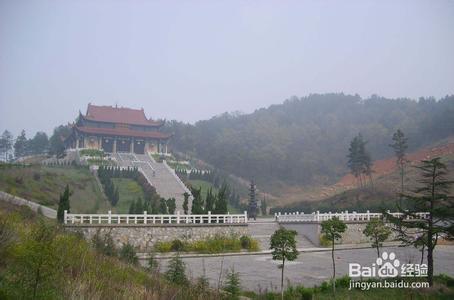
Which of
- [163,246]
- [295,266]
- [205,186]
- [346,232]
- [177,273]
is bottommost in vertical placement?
[295,266]

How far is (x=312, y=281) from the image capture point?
43.3 ft

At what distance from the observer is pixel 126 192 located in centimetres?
3622

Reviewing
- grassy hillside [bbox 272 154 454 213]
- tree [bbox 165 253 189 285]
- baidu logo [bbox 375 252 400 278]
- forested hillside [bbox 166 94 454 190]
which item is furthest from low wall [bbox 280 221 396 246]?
forested hillside [bbox 166 94 454 190]

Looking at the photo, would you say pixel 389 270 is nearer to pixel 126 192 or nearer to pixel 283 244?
pixel 283 244

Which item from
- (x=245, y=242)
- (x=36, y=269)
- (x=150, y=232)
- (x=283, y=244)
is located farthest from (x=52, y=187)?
(x=36, y=269)

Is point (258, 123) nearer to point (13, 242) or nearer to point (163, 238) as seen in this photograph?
point (163, 238)

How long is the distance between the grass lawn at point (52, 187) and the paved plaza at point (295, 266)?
1310 cm

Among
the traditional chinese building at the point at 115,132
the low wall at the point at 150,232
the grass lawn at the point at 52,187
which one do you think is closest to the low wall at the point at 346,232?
the low wall at the point at 150,232

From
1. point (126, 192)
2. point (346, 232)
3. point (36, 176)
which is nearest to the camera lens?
point (346, 232)

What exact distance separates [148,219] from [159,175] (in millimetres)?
20761

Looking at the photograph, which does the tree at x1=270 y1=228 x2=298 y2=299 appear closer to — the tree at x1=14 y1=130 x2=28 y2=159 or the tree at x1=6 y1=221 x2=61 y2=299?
the tree at x1=6 y1=221 x2=61 y2=299

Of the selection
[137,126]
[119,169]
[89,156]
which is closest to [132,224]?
[119,169]

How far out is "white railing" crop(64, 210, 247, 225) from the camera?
1973cm

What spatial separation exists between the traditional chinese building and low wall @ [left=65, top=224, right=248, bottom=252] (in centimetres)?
3642
